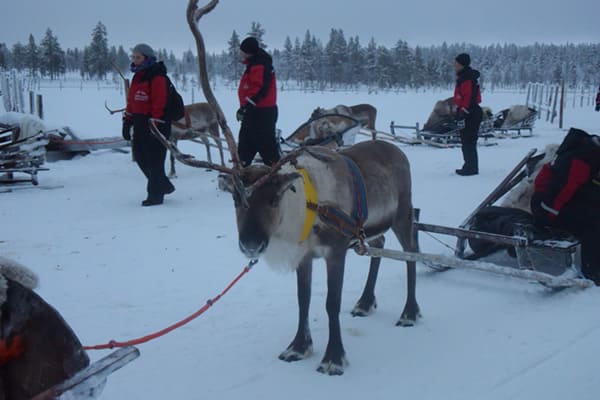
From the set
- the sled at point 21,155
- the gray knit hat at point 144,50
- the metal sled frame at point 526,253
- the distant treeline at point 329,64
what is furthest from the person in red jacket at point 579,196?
the distant treeline at point 329,64

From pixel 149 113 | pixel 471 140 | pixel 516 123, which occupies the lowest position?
pixel 516 123

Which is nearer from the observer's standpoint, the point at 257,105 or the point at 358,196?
the point at 358,196

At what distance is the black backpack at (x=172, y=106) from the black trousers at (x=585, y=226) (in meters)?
5.18

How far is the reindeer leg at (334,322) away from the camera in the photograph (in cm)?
312

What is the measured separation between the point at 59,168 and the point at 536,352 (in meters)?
9.90

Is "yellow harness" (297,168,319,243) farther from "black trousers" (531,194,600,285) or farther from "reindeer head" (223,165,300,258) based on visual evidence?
"black trousers" (531,194,600,285)

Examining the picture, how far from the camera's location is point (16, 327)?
1649mm

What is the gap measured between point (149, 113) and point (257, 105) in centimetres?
155

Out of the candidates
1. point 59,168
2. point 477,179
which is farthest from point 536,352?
point 59,168

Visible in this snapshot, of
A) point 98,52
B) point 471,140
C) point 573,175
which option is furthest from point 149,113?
point 98,52

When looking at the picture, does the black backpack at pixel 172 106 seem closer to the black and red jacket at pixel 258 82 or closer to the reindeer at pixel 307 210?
the black and red jacket at pixel 258 82

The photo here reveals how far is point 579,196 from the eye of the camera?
4.34m

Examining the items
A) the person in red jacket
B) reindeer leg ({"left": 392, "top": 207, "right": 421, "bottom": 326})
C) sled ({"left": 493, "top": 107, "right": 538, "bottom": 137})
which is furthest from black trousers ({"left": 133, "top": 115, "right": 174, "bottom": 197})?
sled ({"left": 493, "top": 107, "right": 538, "bottom": 137})

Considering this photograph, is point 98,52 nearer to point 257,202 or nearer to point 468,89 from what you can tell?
point 468,89
